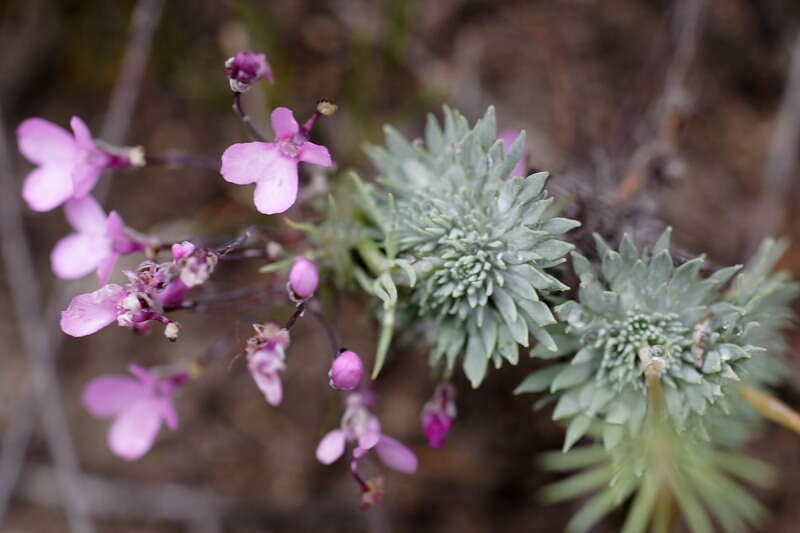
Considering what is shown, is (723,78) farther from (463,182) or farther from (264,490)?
(264,490)

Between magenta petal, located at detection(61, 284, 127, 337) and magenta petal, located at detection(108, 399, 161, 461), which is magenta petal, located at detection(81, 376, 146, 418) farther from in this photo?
magenta petal, located at detection(61, 284, 127, 337)

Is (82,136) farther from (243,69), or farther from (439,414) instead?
(439,414)

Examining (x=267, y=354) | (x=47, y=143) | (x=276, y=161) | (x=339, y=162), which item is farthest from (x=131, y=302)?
(x=339, y=162)

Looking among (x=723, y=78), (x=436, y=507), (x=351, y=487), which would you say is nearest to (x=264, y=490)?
(x=351, y=487)

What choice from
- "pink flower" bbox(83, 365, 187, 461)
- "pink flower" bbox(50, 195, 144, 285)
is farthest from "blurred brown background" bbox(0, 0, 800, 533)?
"pink flower" bbox(50, 195, 144, 285)

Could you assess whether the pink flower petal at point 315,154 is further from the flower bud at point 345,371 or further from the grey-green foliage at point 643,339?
the grey-green foliage at point 643,339

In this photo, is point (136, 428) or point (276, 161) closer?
point (276, 161)
